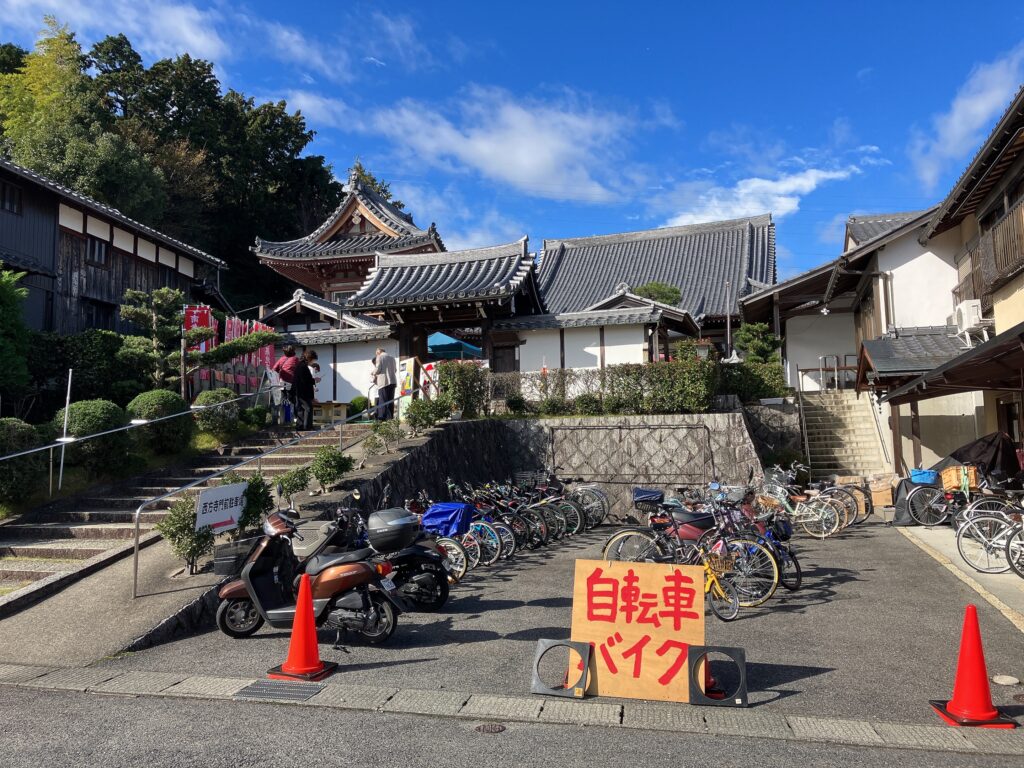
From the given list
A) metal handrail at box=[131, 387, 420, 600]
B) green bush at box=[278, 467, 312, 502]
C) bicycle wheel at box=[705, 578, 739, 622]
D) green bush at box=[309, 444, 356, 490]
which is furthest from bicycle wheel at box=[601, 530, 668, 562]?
metal handrail at box=[131, 387, 420, 600]

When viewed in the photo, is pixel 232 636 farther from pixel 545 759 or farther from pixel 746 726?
pixel 746 726

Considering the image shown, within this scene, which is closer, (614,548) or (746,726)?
(746,726)

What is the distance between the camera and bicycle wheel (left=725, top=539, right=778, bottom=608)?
782cm

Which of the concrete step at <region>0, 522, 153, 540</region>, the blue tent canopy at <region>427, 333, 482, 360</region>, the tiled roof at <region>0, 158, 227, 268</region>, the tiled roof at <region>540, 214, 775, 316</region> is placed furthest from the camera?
the tiled roof at <region>540, 214, 775, 316</region>

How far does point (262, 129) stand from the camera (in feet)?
135

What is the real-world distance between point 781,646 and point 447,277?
15772 millimetres

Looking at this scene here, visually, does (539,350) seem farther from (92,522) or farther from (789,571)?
(92,522)

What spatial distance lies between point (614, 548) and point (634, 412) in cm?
827

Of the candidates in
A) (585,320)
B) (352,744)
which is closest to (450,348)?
(585,320)

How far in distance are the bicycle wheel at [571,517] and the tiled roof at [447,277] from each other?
7302mm

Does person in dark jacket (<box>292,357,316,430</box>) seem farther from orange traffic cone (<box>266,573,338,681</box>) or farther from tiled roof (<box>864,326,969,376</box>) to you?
tiled roof (<box>864,326,969,376</box>)

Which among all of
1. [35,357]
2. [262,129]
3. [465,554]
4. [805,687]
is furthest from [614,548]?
[262,129]

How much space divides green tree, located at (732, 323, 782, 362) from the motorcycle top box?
16.8m

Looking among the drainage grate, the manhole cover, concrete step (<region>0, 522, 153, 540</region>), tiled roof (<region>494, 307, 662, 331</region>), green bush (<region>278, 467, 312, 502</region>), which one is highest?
tiled roof (<region>494, 307, 662, 331</region>)
